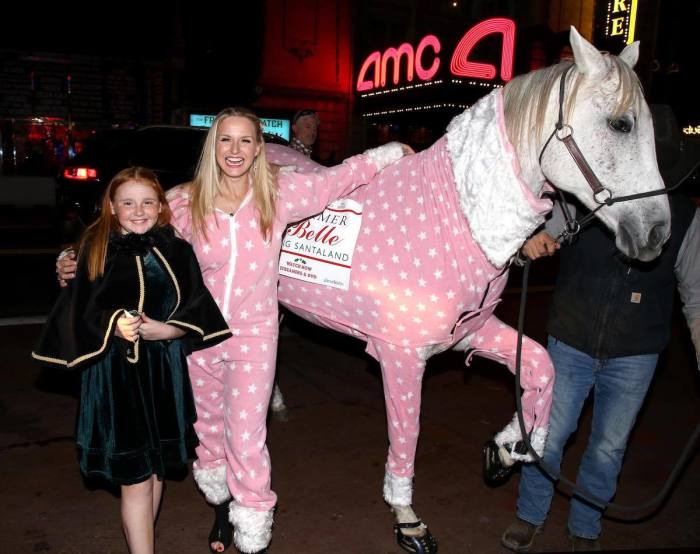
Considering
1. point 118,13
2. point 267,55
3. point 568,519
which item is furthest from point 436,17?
point 568,519

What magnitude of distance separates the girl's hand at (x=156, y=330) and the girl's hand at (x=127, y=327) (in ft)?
Result: 0.09

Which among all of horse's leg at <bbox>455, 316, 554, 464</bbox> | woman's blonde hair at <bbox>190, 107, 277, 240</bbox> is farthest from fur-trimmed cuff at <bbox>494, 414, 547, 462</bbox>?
woman's blonde hair at <bbox>190, 107, 277, 240</bbox>

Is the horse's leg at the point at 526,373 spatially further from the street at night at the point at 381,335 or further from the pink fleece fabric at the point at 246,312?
the pink fleece fabric at the point at 246,312

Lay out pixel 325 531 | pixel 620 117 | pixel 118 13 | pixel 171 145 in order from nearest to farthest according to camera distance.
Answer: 1. pixel 620 117
2. pixel 325 531
3. pixel 171 145
4. pixel 118 13

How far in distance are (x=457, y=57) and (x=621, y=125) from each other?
13523 mm

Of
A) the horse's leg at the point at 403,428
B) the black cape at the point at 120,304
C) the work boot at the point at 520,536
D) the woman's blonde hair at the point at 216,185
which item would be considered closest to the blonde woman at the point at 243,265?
the woman's blonde hair at the point at 216,185

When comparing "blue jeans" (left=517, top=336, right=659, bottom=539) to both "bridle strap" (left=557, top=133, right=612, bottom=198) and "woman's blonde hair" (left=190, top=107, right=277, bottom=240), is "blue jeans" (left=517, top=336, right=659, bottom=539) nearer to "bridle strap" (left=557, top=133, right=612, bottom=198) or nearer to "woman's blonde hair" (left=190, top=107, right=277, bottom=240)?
"bridle strap" (left=557, top=133, right=612, bottom=198)

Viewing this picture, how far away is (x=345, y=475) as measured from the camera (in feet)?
11.3

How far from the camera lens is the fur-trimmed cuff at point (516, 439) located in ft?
8.79

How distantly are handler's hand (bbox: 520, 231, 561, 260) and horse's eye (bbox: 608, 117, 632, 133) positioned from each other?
→ 1.77 feet

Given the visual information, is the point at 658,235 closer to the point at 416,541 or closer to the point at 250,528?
the point at 416,541

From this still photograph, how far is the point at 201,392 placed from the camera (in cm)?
265

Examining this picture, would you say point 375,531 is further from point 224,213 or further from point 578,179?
point 578,179

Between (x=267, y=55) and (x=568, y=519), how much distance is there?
17.2 meters
